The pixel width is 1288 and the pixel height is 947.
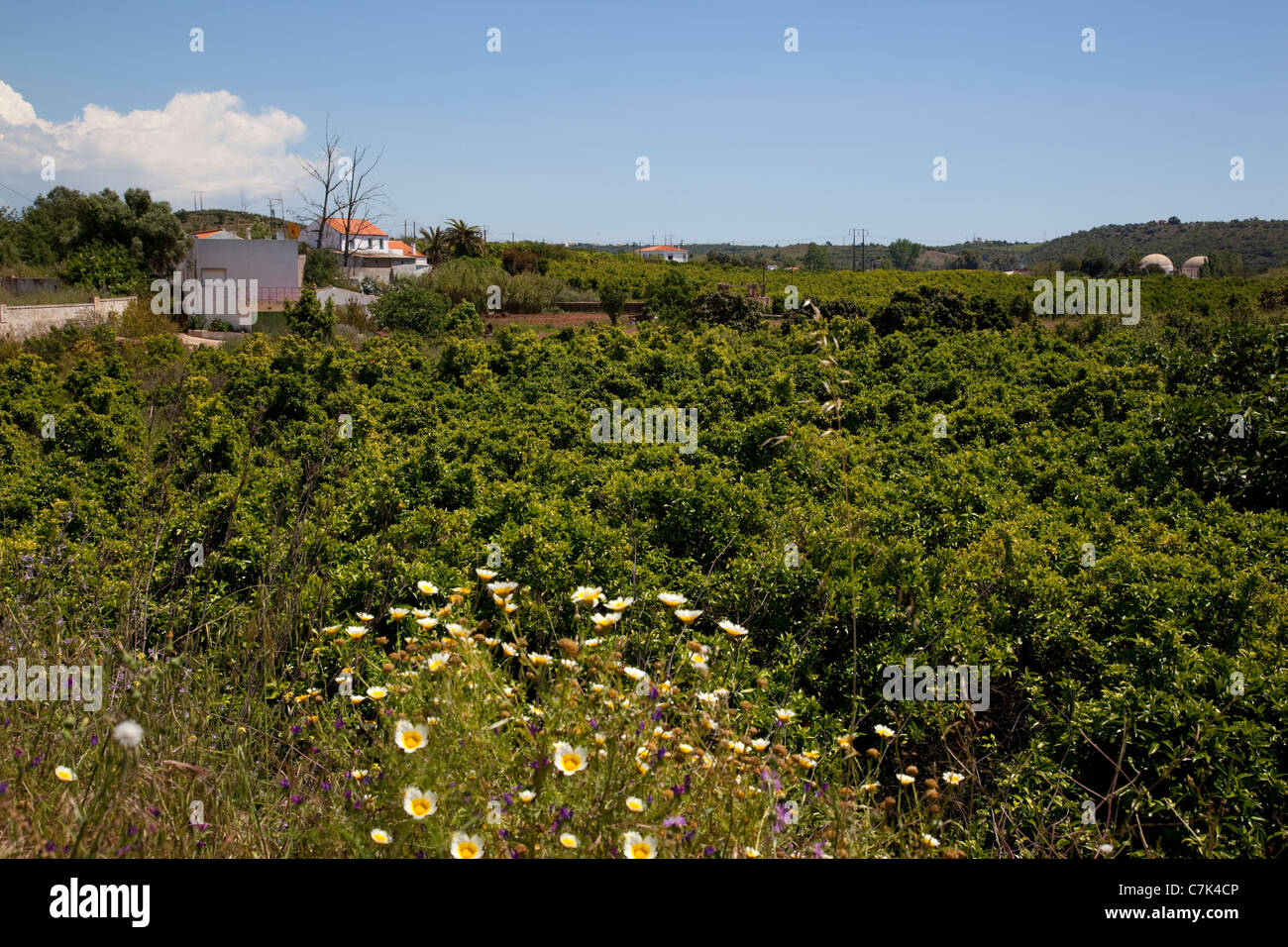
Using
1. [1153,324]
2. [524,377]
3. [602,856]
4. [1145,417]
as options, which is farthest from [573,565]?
[1153,324]

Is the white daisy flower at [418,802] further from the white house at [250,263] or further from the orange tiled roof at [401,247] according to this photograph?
the orange tiled roof at [401,247]

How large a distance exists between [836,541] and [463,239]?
57854mm

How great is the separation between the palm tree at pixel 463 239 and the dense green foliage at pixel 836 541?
159 ft

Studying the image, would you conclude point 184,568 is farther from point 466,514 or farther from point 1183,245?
point 1183,245

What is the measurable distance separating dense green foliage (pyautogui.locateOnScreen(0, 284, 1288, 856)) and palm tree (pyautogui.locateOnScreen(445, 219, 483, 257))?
4846 centimetres

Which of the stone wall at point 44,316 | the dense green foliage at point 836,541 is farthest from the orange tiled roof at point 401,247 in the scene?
the dense green foliage at point 836,541

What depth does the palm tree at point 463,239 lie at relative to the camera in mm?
58469

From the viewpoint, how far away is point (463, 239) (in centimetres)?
5878

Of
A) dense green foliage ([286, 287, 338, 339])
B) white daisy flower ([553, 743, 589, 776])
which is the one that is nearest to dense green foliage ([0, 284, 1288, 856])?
white daisy flower ([553, 743, 589, 776])

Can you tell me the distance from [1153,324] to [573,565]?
2300 centimetres

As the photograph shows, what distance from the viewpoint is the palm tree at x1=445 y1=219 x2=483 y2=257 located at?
5847cm

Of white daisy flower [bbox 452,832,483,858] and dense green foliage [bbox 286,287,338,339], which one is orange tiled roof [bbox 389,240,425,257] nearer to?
dense green foliage [bbox 286,287,338,339]

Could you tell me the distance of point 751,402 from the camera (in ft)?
36.8
